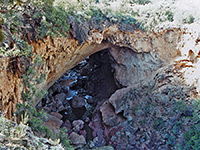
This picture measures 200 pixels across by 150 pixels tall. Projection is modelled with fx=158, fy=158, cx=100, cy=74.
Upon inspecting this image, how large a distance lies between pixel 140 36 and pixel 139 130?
235 inches

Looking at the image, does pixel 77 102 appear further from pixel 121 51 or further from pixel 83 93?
pixel 121 51

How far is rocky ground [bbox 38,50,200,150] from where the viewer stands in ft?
25.6

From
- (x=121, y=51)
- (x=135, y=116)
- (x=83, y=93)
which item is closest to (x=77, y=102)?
(x=83, y=93)

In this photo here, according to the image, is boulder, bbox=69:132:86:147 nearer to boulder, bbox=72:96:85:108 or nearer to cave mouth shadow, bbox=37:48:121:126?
cave mouth shadow, bbox=37:48:121:126

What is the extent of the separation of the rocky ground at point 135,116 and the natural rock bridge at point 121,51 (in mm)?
1061

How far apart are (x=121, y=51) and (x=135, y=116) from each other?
4.98 meters

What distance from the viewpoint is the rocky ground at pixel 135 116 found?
7805mm

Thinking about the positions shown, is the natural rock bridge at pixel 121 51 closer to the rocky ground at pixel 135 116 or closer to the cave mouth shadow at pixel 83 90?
the rocky ground at pixel 135 116

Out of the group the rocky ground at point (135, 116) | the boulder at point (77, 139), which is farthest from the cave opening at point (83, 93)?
the boulder at point (77, 139)

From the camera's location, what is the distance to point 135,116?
368 inches

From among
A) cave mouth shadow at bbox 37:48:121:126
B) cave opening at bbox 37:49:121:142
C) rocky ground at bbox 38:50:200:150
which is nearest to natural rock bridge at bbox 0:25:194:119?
rocky ground at bbox 38:50:200:150

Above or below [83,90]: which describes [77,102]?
below

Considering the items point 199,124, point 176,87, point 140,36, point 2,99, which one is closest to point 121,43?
point 140,36

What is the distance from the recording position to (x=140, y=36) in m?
10.6
